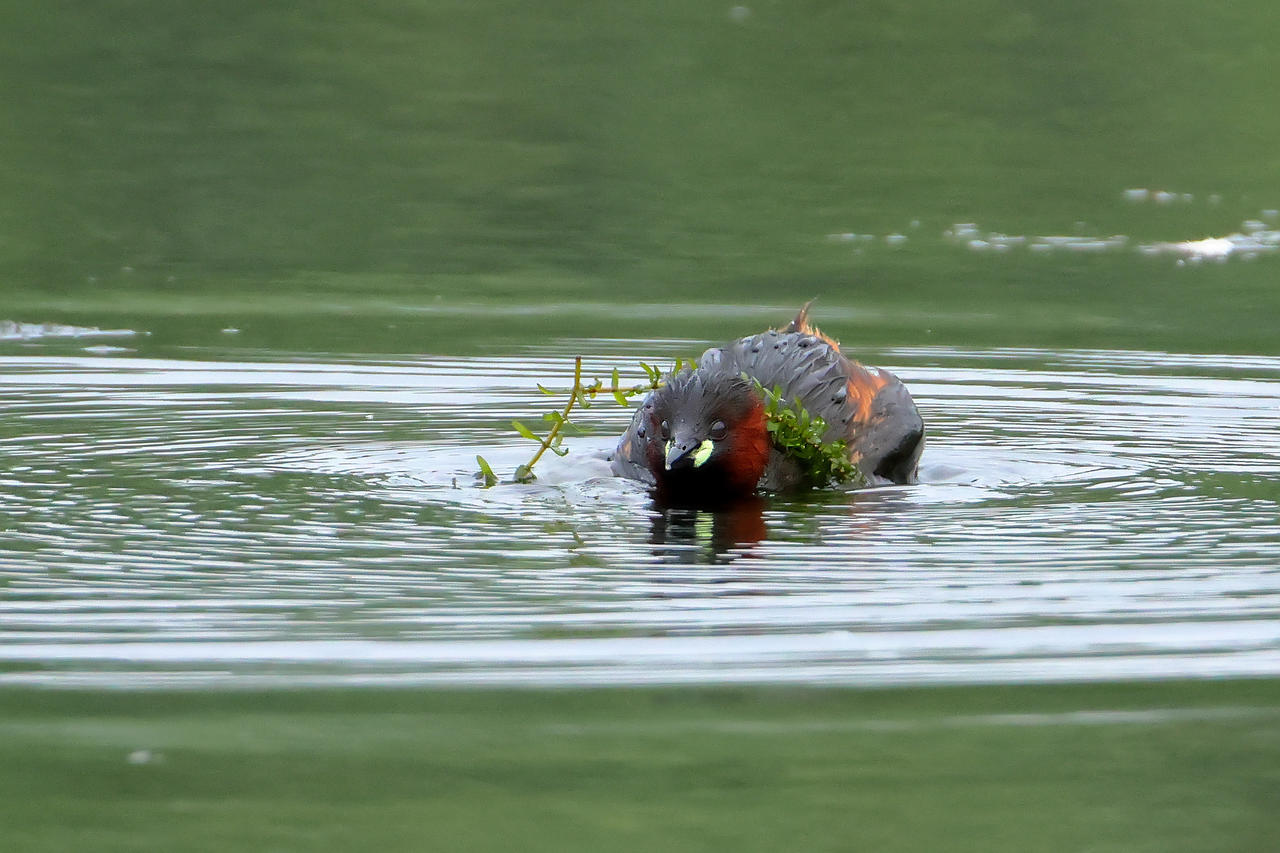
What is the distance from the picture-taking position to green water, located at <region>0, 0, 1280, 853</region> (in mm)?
4086

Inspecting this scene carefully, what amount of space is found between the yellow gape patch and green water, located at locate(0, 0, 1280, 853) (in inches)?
11.5

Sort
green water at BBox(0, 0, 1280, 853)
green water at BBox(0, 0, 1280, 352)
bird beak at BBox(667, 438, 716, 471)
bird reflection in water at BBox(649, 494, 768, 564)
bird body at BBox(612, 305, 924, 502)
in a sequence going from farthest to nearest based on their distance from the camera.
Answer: green water at BBox(0, 0, 1280, 352) < bird body at BBox(612, 305, 924, 502) < bird beak at BBox(667, 438, 716, 471) < bird reflection in water at BBox(649, 494, 768, 564) < green water at BBox(0, 0, 1280, 853)

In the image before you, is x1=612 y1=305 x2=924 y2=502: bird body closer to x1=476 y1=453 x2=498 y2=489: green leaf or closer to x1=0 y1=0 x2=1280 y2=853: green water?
x1=0 y1=0 x2=1280 y2=853: green water

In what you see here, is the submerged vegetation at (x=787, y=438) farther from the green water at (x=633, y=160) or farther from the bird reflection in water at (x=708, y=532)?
the green water at (x=633, y=160)

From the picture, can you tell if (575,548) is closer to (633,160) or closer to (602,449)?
(602,449)

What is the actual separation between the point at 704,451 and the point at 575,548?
1003 mm

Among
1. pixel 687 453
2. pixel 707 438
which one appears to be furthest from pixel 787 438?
pixel 687 453

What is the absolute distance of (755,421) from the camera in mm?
7293

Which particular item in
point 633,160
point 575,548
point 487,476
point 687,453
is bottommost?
point 575,548

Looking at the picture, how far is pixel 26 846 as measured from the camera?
3.71 metres

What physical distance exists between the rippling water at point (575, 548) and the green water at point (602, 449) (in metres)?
0.02

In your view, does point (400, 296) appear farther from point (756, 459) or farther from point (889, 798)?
point (889, 798)

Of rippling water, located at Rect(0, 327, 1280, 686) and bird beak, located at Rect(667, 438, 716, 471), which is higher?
bird beak, located at Rect(667, 438, 716, 471)

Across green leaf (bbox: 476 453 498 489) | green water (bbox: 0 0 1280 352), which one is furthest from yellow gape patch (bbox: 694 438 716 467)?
green water (bbox: 0 0 1280 352)
